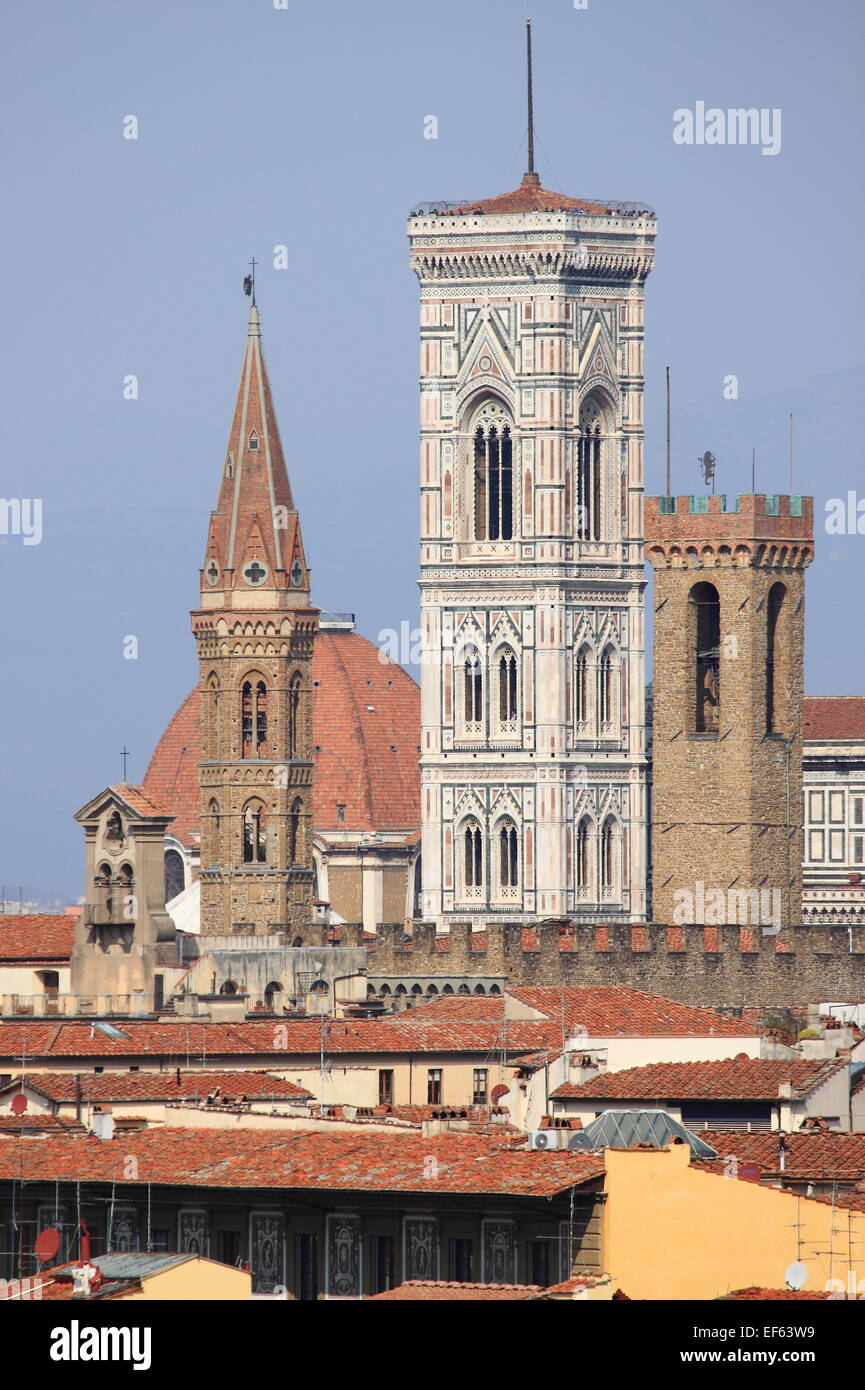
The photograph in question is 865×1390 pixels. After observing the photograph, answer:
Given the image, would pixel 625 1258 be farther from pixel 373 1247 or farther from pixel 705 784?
pixel 705 784

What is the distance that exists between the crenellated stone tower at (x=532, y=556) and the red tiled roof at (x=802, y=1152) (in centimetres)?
8923

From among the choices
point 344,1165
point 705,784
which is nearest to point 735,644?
point 705,784

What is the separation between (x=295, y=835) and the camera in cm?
11981

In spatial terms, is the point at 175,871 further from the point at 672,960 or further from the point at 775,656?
the point at 672,960

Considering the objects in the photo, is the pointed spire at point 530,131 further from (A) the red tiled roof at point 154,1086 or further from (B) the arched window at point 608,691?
(A) the red tiled roof at point 154,1086

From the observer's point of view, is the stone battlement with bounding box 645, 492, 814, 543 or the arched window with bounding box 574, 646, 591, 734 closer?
the stone battlement with bounding box 645, 492, 814, 543

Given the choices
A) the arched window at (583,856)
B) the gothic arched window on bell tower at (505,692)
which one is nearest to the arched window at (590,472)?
the gothic arched window on bell tower at (505,692)

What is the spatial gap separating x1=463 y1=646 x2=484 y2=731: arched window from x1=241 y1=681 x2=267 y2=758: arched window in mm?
19108

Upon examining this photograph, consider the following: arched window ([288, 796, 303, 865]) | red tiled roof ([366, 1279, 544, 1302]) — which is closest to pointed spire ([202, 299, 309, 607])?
arched window ([288, 796, 303, 865])

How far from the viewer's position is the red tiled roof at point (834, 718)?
6043 inches

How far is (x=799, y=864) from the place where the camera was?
11881cm

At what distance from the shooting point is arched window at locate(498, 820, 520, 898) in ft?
450

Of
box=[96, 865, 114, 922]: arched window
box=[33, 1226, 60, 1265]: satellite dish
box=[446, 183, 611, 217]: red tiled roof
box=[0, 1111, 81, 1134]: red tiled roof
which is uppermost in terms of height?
box=[446, 183, 611, 217]: red tiled roof

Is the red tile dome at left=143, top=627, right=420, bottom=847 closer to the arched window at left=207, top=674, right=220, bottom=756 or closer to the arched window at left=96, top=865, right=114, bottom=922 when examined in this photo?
the arched window at left=207, top=674, right=220, bottom=756
